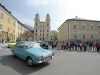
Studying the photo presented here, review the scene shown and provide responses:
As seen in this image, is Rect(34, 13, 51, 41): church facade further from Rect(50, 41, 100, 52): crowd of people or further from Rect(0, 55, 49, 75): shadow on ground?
Rect(0, 55, 49, 75): shadow on ground

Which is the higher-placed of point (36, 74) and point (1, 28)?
point (1, 28)

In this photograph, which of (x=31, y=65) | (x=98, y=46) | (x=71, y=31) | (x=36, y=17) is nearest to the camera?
(x=31, y=65)

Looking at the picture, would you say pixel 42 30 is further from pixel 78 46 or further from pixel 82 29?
pixel 78 46

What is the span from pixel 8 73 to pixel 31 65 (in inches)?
59.0

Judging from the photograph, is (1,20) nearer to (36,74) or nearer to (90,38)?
(36,74)

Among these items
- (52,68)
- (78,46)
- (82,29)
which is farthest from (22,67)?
(82,29)

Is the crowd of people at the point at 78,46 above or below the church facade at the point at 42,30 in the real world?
below

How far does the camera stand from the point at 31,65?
5.30m

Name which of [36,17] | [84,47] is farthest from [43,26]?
[84,47]

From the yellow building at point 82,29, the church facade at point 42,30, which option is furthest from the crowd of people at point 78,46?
the church facade at point 42,30

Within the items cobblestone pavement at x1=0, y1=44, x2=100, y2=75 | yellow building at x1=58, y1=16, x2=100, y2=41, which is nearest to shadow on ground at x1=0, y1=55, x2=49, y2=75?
cobblestone pavement at x1=0, y1=44, x2=100, y2=75

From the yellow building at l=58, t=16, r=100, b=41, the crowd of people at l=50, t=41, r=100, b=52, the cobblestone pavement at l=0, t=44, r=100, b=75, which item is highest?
the yellow building at l=58, t=16, r=100, b=41

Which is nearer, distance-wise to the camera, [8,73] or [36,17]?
[8,73]

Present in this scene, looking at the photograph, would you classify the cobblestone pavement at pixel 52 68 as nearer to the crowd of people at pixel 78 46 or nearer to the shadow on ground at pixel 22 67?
the shadow on ground at pixel 22 67
